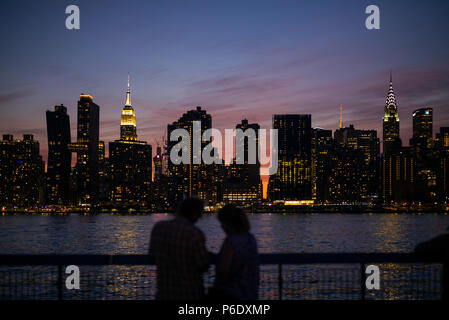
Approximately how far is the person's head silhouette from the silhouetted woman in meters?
0.29

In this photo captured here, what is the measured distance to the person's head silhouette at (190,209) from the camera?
510 centimetres

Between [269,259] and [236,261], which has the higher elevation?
[236,261]

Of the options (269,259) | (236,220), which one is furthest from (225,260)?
(269,259)

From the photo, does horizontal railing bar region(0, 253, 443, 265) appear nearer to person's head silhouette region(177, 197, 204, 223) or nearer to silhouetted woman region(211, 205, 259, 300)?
silhouetted woman region(211, 205, 259, 300)

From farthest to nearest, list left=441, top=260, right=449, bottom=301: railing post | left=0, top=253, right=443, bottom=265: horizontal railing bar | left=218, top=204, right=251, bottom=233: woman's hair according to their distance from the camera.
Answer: left=0, top=253, right=443, bottom=265: horizontal railing bar < left=441, top=260, right=449, bottom=301: railing post < left=218, top=204, right=251, bottom=233: woman's hair

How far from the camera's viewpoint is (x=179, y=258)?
5.04m

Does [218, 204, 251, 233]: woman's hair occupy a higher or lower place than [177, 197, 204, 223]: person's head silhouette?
lower

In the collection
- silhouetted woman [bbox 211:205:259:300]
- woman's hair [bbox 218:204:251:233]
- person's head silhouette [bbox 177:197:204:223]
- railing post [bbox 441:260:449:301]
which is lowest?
railing post [bbox 441:260:449:301]

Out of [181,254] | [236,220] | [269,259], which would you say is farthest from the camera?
[269,259]

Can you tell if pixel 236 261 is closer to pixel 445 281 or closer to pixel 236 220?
pixel 236 220

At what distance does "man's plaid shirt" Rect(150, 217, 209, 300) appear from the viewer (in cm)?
500

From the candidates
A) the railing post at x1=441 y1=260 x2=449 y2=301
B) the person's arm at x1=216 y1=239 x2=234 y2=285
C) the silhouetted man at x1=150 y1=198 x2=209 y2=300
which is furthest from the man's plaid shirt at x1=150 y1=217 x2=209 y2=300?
the railing post at x1=441 y1=260 x2=449 y2=301

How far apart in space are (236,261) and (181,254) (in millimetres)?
622
